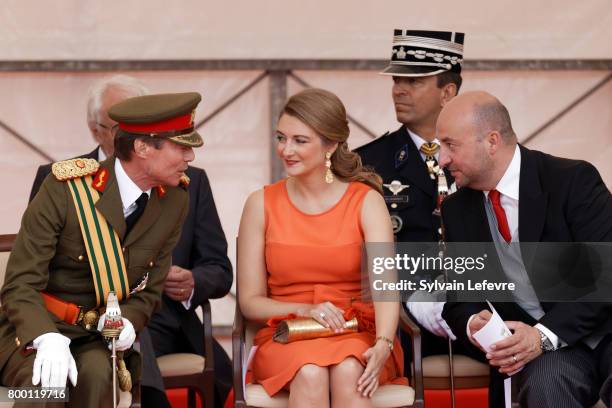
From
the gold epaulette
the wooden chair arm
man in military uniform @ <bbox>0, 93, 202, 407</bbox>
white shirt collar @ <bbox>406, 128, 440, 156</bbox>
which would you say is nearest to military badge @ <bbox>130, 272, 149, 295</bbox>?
man in military uniform @ <bbox>0, 93, 202, 407</bbox>

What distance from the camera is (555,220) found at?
471 cm

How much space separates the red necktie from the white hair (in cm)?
169

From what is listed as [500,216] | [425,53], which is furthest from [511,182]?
[425,53]

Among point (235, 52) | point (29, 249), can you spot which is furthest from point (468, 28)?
point (29, 249)

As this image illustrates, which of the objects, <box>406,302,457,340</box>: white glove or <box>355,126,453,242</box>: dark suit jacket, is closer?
<box>406,302,457,340</box>: white glove

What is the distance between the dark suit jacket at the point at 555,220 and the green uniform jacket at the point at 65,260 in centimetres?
112

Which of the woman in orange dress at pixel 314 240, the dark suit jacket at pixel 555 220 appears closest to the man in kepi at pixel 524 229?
the dark suit jacket at pixel 555 220

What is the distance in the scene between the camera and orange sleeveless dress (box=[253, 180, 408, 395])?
480 cm

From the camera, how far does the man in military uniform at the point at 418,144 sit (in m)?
5.46

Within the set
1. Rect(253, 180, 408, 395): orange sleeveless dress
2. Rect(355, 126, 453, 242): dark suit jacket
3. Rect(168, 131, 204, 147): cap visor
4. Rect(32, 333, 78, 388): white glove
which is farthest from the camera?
Rect(355, 126, 453, 242): dark suit jacket

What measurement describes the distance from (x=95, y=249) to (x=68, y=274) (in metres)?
0.14

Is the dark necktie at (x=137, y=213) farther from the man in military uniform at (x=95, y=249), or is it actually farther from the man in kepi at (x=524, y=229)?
the man in kepi at (x=524, y=229)

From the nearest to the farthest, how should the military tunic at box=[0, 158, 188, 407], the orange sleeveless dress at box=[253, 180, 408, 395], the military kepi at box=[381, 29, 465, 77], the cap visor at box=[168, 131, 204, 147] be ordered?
the military tunic at box=[0, 158, 188, 407]
the cap visor at box=[168, 131, 204, 147]
the orange sleeveless dress at box=[253, 180, 408, 395]
the military kepi at box=[381, 29, 465, 77]

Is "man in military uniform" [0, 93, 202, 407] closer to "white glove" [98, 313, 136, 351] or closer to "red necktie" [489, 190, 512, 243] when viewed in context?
"white glove" [98, 313, 136, 351]
